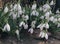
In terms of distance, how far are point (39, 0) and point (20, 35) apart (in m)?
1.55

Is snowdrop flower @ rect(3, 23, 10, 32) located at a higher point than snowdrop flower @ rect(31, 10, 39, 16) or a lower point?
lower

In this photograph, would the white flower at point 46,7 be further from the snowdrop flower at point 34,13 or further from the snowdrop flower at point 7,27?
the snowdrop flower at point 7,27

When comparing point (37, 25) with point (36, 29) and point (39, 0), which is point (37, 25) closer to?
point (36, 29)

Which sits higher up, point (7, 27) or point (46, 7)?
point (46, 7)

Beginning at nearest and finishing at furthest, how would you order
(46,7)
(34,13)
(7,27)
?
1. (7,27)
2. (34,13)
3. (46,7)

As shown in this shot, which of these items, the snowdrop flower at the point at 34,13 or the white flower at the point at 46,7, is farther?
the white flower at the point at 46,7

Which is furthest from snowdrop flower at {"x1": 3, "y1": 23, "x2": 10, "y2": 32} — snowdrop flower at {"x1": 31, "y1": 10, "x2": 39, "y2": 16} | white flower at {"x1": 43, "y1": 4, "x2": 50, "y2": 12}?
white flower at {"x1": 43, "y1": 4, "x2": 50, "y2": 12}

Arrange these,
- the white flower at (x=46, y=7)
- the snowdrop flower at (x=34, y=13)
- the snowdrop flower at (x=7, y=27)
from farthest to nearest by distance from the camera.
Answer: the white flower at (x=46, y=7), the snowdrop flower at (x=34, y=13), the snowdrop flower at (x=7, y=27)

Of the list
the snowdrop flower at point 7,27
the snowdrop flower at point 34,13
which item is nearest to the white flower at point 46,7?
the snowdrop flower at point 34,13

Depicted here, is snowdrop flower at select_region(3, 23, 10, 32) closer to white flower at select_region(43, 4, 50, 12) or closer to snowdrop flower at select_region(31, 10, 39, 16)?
snowdrop flower at select_region(31, 10, 39, 16)

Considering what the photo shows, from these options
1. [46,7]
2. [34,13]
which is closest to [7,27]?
[34,13]

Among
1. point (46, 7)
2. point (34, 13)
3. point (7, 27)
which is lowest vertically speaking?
point (7, 27)

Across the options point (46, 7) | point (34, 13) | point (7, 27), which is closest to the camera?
point (7, 27)

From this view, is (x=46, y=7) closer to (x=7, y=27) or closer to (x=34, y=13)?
(x=34, y=13)
